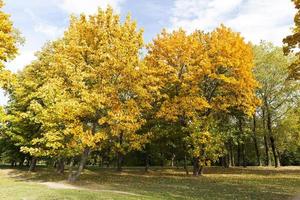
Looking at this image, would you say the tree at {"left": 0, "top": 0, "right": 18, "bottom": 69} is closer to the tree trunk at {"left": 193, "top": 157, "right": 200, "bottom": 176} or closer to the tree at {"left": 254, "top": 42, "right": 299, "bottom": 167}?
the tree trunk at {"left": 193, "top": 157, "right": 200, "bottom": 176}

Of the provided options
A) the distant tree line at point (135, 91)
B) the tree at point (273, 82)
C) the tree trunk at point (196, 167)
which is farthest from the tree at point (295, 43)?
the tree at point (273, 82)

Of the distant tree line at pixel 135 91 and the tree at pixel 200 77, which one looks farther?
the tree at pixel 200 77

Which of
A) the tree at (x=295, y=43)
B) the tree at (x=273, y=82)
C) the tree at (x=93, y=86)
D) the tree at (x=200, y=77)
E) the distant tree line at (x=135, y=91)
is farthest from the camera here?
the tree at (x=273, y=82)

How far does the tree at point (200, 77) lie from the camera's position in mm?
37562

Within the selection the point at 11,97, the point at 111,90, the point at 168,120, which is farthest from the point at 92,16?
the point at 11,97

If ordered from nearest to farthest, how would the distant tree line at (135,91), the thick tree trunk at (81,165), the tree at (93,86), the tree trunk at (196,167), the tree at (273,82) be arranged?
the tree at (93,86) < the distant tree line at (135,91) < the thick tree trunk at (81,165) < the tree trunk at (196,167) < the tree at (273,82)

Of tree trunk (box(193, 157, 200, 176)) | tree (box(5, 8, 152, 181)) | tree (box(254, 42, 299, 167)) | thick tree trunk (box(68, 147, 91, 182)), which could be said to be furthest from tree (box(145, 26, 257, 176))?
tree (box(254, 42, 299, 167))

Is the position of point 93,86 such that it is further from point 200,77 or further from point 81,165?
point 200,77

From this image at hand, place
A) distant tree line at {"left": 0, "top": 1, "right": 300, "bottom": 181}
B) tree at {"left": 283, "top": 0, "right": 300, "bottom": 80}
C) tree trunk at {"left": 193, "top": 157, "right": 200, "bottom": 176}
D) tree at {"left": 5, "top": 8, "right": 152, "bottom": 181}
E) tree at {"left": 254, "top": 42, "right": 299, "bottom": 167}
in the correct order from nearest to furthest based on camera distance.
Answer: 1. tree at {"left": 283, "top": 0, "right": 300, "bottom": 80}
2. tree at {"left": 5, "top": 8, "right": 152, "bottom": 181}
3. distant tree line at {"left": 0, "top": 1, "right": 300, "bottom": 181}
4. tree trunk at {"left": 193, "top": 157, "right": 200, "bottom": 176}
5. tree at {"left": 254, "top": 42, "right": 299, "bottom": 167}

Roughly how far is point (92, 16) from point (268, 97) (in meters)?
34.5

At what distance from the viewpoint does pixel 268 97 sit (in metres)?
55.2

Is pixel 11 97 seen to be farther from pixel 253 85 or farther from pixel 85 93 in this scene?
pixel 253 85

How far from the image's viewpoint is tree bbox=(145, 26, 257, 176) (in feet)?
123

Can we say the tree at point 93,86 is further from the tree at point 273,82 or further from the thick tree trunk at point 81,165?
the tree at point 273,82
